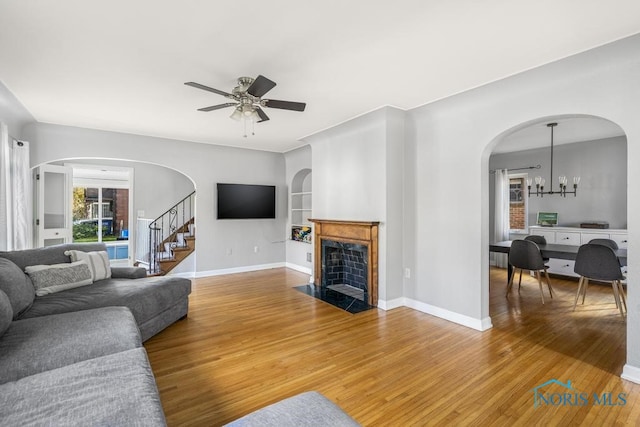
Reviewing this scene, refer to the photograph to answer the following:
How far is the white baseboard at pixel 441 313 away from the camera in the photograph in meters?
3.37

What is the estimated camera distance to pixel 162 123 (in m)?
4.51

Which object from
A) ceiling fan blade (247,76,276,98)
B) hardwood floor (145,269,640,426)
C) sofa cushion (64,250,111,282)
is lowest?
hardwood floor (145,269,640,426)

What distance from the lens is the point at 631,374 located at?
236 cm

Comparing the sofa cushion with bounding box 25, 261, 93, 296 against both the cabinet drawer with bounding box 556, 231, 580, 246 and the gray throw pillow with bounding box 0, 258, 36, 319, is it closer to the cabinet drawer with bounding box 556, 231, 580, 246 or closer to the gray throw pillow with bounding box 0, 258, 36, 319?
the gray throw pillow with bounding box 0, 258, 36, 319

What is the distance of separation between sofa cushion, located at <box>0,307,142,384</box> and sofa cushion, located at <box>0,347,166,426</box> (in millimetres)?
219

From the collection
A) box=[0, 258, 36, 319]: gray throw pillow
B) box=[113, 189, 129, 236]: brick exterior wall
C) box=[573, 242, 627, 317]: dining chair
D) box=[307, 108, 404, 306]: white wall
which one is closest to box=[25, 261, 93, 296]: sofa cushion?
box=[0, 258, 36, 319]: gray throw pillow

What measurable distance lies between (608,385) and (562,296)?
8.97 ft

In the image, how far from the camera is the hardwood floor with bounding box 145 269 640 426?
2.02m

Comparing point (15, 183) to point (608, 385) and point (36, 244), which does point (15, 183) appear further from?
point (608, 385)

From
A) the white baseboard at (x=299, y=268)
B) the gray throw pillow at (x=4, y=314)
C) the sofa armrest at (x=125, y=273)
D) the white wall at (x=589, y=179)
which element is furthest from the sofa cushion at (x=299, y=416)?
the white wall at (x=589, y=179)

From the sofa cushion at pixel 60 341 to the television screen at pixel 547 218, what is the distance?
7057 millimetres

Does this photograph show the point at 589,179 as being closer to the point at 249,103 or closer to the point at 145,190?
the point at 249,103

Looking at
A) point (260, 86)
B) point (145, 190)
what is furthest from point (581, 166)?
point (145, 190)

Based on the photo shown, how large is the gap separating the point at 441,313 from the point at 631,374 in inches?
64.6
